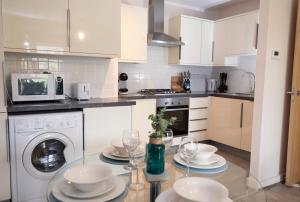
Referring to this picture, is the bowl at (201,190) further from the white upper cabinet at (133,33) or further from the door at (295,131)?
the white upper cabinet at (133,33)

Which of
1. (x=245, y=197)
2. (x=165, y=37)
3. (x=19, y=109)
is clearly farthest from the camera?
(x=165, y=37)

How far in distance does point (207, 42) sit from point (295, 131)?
2056 mm

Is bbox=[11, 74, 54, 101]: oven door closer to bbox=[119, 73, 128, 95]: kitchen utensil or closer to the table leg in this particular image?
bbox=[119, 73, 128, 95]: kitchen utensil

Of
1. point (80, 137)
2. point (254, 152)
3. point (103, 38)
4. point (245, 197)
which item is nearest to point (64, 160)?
point (80, 137)

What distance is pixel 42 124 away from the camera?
2.05 meters

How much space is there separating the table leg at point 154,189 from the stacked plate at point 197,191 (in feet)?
0.25

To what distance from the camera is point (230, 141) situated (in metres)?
3.45

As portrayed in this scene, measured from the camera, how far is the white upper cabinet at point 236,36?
3.31m

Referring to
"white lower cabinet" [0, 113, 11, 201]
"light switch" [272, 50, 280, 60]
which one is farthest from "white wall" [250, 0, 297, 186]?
"white lower cabinet" [0, 113, 11, 201]

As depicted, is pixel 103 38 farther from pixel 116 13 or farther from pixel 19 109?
pixel 19 109

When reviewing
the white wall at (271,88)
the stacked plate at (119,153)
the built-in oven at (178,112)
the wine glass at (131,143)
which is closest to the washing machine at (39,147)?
the stacked plate at (119,153)

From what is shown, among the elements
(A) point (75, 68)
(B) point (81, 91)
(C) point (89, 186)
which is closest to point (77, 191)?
(C) point (89, 186)

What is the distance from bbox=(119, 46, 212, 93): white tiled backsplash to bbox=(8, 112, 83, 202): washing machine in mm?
1460

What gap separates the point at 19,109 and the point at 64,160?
645 millimetres
